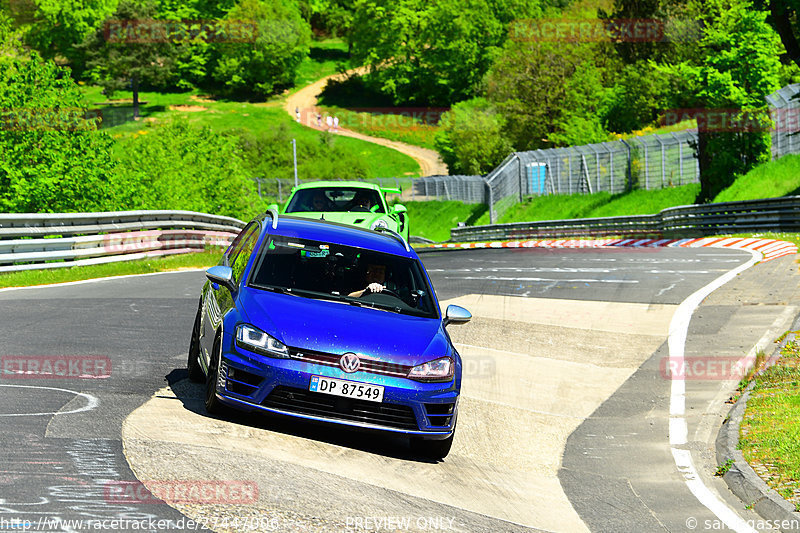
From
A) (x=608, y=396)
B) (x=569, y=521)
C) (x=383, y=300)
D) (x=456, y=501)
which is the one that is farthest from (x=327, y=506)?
(x=608, y=396)

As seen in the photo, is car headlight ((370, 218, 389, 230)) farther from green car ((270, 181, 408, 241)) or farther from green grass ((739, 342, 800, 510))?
green grass ((739, 342, 800, 510))

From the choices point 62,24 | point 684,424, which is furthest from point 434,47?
point 684,424

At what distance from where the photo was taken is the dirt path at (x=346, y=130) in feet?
333

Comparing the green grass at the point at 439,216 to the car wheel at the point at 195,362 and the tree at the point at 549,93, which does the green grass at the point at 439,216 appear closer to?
the tree at the point at 549,93

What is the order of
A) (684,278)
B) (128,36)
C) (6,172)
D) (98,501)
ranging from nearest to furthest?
(98,501)
(684,278)
(6,172)
(128,36)

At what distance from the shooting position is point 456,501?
6.76 metres

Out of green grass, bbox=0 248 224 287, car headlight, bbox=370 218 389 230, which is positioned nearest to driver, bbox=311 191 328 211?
car headlight, bbox=370 218 389 230

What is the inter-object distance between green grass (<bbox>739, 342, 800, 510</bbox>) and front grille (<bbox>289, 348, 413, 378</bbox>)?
9.42 feet

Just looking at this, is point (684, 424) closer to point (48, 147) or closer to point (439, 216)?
point (48, 147)

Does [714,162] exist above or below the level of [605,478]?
below

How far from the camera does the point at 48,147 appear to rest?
1087 inches

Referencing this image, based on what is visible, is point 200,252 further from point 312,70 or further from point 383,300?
point 312,70

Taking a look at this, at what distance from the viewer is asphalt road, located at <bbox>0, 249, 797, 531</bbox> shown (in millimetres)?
5859

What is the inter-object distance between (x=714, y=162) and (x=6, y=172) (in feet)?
97.1
